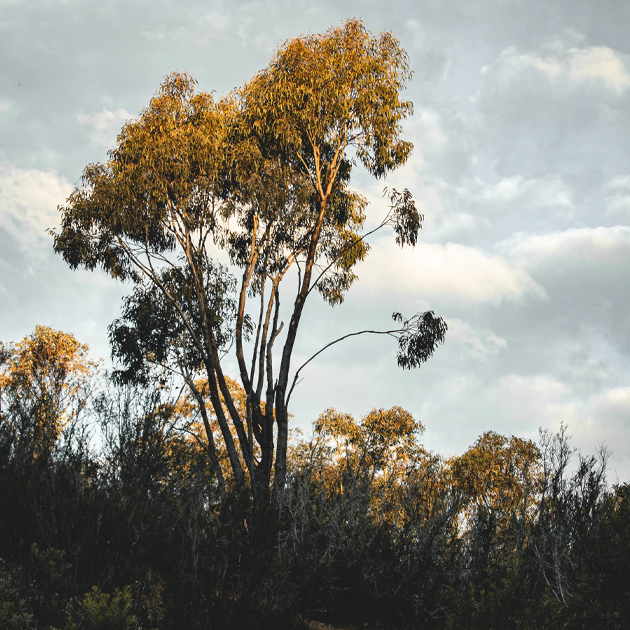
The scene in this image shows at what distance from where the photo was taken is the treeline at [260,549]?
4461 mm

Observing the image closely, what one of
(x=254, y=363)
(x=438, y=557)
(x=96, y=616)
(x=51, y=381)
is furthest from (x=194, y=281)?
(x=51, y=381)

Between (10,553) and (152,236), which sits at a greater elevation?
(152,236)

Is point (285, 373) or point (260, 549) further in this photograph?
point (285, 373)

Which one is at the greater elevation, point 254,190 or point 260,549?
point 254,190

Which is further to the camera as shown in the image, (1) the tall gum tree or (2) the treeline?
(1) the tall gum tree

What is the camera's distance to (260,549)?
5562 millimetres

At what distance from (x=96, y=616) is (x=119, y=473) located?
548 centimetres

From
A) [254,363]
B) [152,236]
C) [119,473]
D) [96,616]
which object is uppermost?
[152,236]

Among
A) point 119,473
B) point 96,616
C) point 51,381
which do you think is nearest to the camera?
point 96,616

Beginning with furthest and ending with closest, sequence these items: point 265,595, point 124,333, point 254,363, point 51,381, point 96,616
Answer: point 51,381
point 124,333
point 254,363
point 265,595
point 96,616

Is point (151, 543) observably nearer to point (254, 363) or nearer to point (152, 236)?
point (254, 363)

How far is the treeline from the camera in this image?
14.6ft

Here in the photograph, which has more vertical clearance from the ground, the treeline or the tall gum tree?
the tall gum tree

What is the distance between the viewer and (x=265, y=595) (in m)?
5.21
